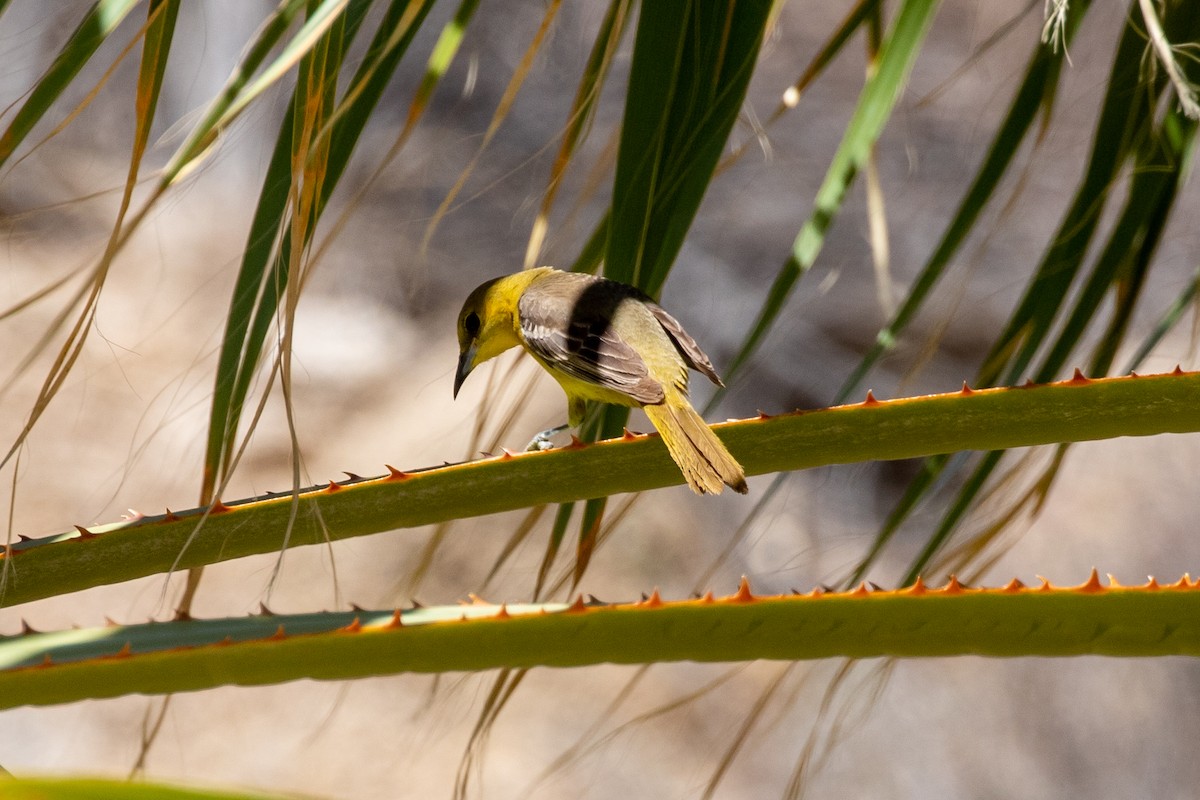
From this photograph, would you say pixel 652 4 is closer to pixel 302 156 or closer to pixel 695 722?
pixel 302 156

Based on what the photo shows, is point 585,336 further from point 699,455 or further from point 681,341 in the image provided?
point 699,455

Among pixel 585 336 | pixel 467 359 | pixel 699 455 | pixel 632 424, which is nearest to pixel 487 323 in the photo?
pixel 467 359

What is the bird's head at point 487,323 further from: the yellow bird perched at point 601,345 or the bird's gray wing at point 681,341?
the bird's gray wing at point 681,341

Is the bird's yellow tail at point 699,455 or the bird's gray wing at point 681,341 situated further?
the bird's gray wing at point 681,341

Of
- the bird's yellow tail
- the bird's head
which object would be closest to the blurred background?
the bird's head

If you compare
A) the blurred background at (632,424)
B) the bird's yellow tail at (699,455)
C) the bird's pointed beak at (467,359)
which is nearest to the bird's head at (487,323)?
the bird's pointed beak at (467,359)

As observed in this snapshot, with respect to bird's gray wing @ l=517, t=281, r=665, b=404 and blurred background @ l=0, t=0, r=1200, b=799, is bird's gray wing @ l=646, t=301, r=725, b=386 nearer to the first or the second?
bird's gray wing @ l=517, t=281, r=665, b=404

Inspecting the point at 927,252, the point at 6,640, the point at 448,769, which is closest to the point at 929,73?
the point at 927,252
